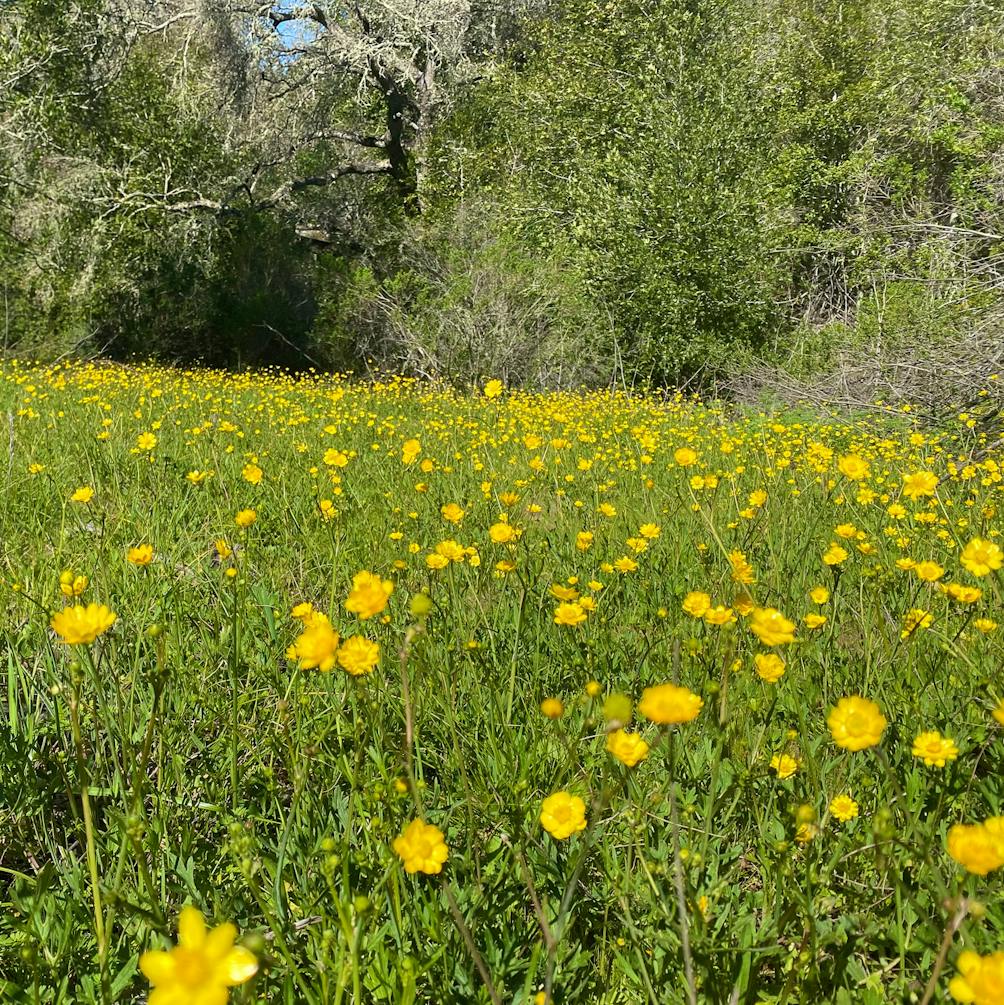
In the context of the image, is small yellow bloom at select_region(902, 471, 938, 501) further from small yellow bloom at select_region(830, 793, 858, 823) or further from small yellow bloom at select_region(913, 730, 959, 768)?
small yellow bloom at select_region(830, 793, 858, 823)

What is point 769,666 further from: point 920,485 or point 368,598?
point 920,485

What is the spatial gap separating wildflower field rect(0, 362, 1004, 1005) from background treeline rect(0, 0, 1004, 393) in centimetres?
672

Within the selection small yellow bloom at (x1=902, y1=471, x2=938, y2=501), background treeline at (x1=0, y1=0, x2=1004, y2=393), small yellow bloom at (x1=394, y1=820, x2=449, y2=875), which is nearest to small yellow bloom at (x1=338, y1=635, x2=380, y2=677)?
small yellow bloom at (x1=394, y1=820, x2=449, y2=875)

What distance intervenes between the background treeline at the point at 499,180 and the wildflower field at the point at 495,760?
6718 millimetres

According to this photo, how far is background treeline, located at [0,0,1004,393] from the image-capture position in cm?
978

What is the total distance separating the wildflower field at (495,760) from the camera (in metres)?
0.90

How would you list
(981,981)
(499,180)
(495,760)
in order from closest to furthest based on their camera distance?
(981,981) < (495,760) < (499,180)

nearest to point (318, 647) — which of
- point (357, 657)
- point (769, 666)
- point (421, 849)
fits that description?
point (357, 657)

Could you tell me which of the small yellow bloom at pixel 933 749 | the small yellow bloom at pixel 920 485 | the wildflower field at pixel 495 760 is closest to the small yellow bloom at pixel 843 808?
the wildflower field at pixel 495 760

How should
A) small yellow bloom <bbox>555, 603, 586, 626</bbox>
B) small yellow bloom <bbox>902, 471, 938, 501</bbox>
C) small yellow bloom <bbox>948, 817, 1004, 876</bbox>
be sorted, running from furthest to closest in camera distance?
small yellow bloom <bbox>902, 471, 938, 501</bbox>, small yellow bloom <bbox>555, 603, 586, 626</bbox>, small yellow bloom <bbox>948, 817, 1004, 876</bbox>

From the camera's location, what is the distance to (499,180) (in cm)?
1331

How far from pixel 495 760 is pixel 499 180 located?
13558 millimetres

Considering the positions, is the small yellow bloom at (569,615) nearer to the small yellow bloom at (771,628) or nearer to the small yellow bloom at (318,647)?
the small yellow bloom at (771,628)

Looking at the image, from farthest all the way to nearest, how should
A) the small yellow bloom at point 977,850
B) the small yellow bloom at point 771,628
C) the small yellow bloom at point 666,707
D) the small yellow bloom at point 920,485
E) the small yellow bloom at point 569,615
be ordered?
the small yellow bloom at point 920,485
the small yellow bloom at point 569,615
the small yellow bloom at point 771,628
the small yellow bloom at point 666,707
the small yellow bloom at point 977,850
